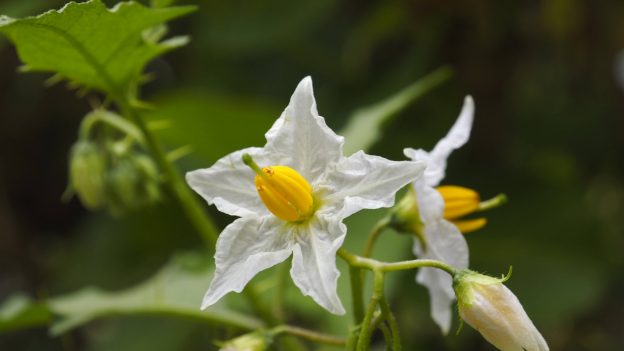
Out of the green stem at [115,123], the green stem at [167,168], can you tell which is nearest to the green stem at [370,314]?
the green stem at [167,168]

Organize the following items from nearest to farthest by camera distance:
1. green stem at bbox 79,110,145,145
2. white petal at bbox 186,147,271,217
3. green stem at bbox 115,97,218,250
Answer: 1. white petal at bbox 186,147,271,217
2. green stem at bbox 115,97,218,250
3. green stem at bbox 79,110,145,145

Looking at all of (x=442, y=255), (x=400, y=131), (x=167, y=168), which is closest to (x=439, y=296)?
(x=442, y=255)

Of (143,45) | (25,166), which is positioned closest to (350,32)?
(25,166)

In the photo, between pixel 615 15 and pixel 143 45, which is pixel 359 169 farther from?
pixel 615 15

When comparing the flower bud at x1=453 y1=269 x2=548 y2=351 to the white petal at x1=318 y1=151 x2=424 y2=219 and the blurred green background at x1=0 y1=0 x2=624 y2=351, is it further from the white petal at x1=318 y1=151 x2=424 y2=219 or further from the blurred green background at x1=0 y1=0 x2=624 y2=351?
the blurred green background at x1=0 y1=0 x2=624 y2=351

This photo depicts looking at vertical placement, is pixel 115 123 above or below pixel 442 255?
above

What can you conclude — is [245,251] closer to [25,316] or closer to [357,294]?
[357,294]

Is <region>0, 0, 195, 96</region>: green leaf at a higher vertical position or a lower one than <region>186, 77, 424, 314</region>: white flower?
higher

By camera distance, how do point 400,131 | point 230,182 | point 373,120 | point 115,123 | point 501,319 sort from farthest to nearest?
point 400,131
point 373,120
point 115,123
point 230,182
point 501,319

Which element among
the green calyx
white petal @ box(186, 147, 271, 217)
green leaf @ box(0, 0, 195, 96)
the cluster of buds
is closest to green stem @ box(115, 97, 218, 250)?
green leaf @ box(0, 0, 195, 96)
